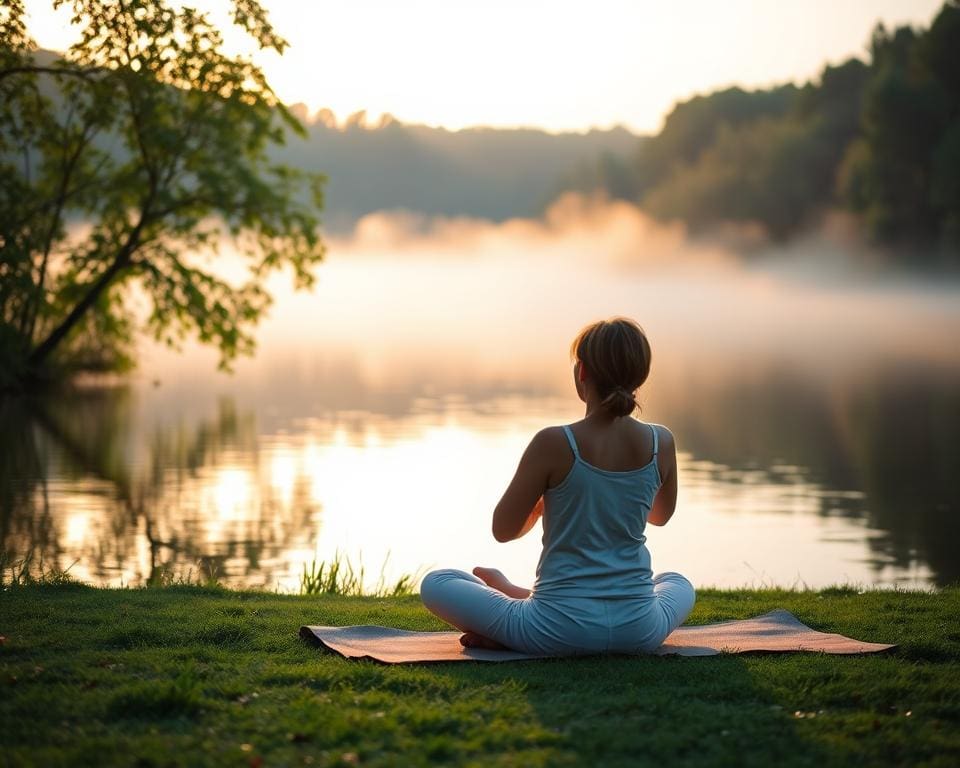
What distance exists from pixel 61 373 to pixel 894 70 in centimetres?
4381

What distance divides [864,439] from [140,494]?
421 inches

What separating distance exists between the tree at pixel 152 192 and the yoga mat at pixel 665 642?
48.5 ft

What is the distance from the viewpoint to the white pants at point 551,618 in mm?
5129

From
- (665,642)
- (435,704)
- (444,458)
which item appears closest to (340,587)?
(665,642)

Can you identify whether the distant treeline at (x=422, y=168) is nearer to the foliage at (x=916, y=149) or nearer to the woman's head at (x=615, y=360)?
the foliage at (x=916, y=149)

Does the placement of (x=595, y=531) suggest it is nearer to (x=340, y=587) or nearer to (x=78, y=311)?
(x=340, y=587)

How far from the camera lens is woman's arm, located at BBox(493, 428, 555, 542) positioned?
5.04 meters

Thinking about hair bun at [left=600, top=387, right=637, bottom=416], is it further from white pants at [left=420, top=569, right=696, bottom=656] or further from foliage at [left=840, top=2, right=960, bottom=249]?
foliage at [left=840, top=2, right=960, bottom=249]

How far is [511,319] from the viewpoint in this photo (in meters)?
65.9

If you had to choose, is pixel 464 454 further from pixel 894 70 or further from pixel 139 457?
pixel 894 70

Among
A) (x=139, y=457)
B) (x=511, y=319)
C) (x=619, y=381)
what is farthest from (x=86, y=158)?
(x=511, y=319)

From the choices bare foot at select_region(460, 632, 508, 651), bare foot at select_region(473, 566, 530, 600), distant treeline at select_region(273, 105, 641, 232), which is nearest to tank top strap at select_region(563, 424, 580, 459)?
bare foot at select_region(473, 566, 530, 600)

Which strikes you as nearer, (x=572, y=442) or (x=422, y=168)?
(x=572, y=442)

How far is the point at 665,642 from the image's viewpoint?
18.2ft
